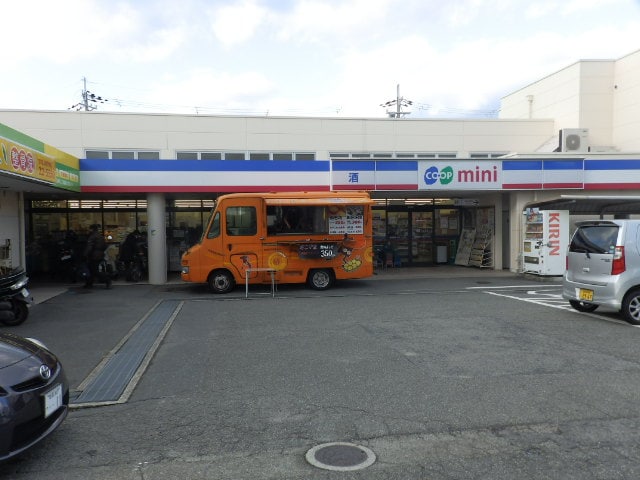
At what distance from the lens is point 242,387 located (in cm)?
565

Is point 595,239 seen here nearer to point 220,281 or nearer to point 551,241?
point 551,241

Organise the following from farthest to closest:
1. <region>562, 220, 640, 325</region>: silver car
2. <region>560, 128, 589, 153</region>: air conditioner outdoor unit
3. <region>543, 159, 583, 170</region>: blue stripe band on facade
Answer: <region>560, 128, 589, 153</region>: air conditioner outdoor unit, <region>543, 159, 583, 170</region>: blue stripe band on facade, <region>562, 220, 640, 325</region>: silver car

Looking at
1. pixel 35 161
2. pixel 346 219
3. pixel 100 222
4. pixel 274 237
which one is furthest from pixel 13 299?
pixel 100 222

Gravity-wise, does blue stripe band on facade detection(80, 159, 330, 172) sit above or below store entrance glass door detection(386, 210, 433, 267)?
above

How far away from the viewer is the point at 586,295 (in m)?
9.15

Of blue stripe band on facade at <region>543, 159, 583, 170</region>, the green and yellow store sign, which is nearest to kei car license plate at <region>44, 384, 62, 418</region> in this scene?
the green and yellow store sign

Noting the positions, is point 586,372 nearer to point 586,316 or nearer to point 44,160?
point 586,316

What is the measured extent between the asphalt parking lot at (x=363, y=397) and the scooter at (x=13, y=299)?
0.29 meters

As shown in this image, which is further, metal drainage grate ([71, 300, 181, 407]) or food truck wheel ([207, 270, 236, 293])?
food truck wheel ([207, 270, 236, 293])

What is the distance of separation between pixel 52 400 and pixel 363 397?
2.93m

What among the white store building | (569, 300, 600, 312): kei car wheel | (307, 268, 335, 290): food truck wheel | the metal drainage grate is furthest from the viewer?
the white store building

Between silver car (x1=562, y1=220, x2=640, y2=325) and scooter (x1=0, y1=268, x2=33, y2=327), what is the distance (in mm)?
10611

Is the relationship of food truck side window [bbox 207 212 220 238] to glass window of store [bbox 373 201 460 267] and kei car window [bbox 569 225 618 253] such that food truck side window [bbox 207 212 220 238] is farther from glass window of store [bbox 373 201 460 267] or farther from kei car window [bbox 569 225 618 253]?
→ kei car window [bbox 569 225 618 253]

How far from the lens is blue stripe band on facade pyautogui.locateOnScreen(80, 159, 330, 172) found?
49.6 feet
